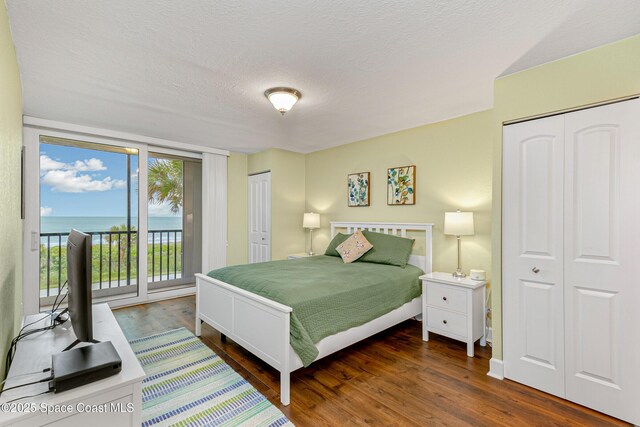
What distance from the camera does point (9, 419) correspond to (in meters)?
1.02

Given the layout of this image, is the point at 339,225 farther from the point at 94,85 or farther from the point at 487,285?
the point at 94,85

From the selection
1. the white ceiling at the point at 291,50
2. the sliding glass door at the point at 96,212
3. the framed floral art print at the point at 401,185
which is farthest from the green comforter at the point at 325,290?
the sliding glass door at the point at 96,212

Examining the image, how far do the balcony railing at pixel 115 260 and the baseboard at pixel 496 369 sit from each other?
473 centimetres

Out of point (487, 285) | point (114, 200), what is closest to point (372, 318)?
point (487, 285)

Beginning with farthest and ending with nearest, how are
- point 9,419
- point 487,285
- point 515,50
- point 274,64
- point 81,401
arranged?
point 487,285 < point 274,64 < point 515,50 < point 81,401 < point 9,419

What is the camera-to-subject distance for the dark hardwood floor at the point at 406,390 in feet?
6.35

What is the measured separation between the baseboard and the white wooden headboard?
132cm

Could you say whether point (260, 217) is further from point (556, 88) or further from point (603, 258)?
point (603, 258)

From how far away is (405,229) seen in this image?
3969 mm

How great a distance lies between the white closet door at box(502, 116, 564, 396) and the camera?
2.17m

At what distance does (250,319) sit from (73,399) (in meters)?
1.43

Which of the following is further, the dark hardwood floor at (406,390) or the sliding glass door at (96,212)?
the sliding glass door at (96,212)

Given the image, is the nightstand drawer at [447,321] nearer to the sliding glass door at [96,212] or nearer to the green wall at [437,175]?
the green wall at [437,175]

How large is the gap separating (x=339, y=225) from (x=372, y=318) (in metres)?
2.19
